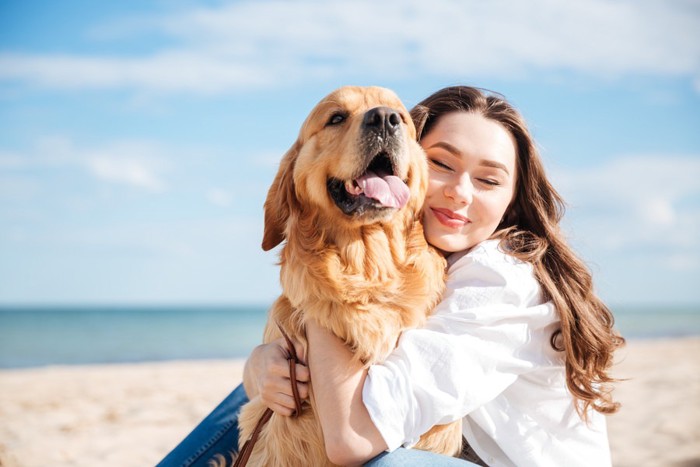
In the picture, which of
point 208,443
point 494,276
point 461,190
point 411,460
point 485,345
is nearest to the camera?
point 411,460

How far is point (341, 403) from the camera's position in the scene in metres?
2.26

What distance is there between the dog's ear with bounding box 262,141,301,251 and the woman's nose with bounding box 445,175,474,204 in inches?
28.7

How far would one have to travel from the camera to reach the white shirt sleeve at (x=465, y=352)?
2188 millimetres

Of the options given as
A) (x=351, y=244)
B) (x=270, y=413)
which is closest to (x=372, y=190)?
(x=351, y=244)

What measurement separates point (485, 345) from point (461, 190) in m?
0.76

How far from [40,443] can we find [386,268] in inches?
175

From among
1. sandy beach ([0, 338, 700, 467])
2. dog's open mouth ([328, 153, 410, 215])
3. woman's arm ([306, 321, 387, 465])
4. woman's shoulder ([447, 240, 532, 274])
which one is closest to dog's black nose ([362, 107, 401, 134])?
dog's open mouth ([328, 153, 410, 215])

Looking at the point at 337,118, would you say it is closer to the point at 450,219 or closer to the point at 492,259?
the point at 450,219

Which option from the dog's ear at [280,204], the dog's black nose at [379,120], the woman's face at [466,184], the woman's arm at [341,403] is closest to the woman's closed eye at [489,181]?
the woman's face at [466,184]

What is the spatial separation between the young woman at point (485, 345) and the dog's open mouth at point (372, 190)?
0.76 feet

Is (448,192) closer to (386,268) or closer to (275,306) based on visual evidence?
(386,268)

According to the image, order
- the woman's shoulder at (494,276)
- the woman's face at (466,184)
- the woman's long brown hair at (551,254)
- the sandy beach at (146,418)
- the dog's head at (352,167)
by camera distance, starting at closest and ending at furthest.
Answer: the woman's shoulder at (494,276) → the woman's long brown hair at (551,254) → the dog's head at (352,167) → the woman's face at (466,184) → the sandy beach at (146,418)

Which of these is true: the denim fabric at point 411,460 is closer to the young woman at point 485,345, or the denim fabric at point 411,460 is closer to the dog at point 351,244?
the young woman at point 485,345

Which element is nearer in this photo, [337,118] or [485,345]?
[485,345]
